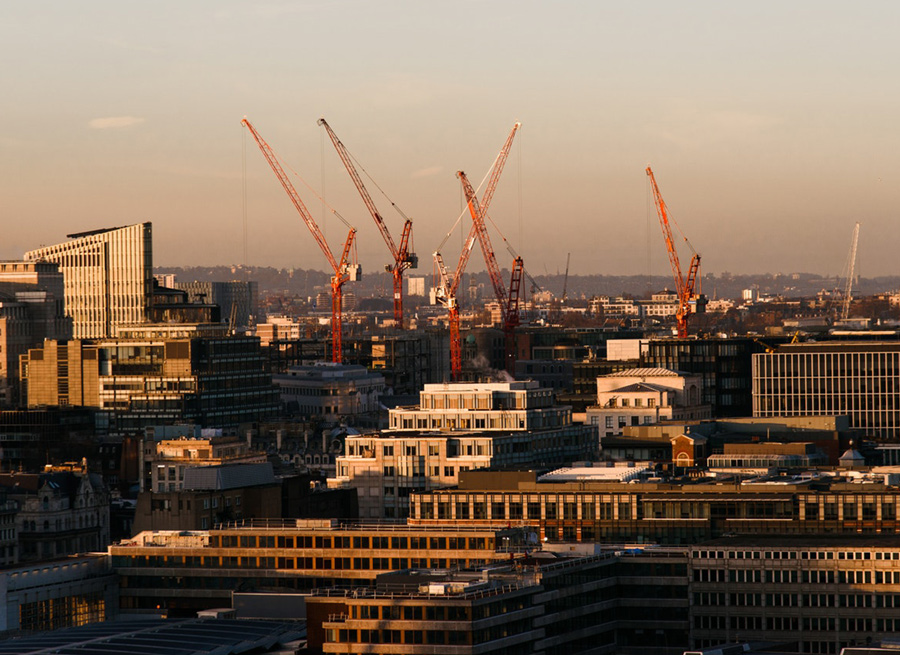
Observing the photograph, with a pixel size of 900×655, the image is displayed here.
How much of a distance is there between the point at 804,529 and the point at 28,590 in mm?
45082

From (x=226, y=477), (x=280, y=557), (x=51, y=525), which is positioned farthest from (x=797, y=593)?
(x=51, y=525)

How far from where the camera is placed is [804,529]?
156375 millimetres

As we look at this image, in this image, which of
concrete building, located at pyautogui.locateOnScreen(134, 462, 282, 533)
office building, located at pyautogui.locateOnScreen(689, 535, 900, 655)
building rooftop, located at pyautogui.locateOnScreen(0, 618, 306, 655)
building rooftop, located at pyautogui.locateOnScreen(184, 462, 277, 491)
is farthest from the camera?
building rooftop, located at pyautogui.locateOnScreen(184, 462, 277, 491)

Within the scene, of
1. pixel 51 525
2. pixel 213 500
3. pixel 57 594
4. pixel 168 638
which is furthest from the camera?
pixel 51 525

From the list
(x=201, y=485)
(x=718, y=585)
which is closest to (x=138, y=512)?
(x=201, y=485)

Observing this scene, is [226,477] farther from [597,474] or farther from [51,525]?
[597,474]

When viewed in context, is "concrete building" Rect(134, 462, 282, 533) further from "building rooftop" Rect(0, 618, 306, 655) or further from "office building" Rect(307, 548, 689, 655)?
"office building" Rect(307, 548, 689, 655)

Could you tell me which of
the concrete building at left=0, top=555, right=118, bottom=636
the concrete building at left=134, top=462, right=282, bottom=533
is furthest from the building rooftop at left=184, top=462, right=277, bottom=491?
the concrete building at left=0, top=555, right=118, bottom=636

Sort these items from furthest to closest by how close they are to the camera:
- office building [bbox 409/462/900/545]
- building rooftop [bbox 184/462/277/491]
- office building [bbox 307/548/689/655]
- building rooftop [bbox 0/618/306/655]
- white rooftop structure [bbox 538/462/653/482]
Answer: building rooftop [bbox 184/462/277/491], white rooftop structure [bbox 538/462/653/482], office building [bbox 409/462/900/545], office building [bbox 307/548/689/655], building rooftop [bbox 0/618/306/655]

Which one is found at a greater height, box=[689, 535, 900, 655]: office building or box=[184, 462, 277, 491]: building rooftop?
box=[184, 462, 277, 491]: building rooftop

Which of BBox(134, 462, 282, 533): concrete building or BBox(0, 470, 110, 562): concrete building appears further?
BBox(0, 470, 110, 562): concrete building

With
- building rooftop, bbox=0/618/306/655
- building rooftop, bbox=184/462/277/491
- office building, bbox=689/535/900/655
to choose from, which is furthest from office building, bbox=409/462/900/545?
building rooftop, bbox=0/618/306/655

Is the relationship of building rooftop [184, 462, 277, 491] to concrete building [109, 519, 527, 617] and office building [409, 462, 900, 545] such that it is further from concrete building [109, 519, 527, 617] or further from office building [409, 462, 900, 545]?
concrete building [109, 519, 527, 617]

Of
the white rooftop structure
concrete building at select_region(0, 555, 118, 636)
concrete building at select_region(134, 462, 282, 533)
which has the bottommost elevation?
concrete building at select_region(0, 555, 118, 636)
